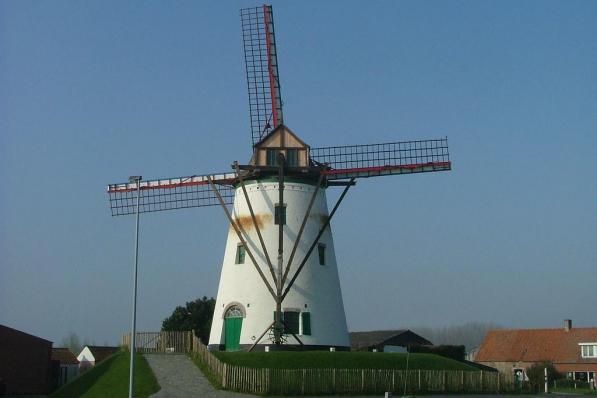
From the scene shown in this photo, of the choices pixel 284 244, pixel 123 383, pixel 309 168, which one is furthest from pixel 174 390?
pixel 309 168

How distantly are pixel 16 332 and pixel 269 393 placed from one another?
68.0 ft

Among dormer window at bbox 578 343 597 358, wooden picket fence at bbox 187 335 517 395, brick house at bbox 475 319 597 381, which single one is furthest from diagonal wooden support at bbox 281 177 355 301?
dormer window at bbox 578 343 597 358

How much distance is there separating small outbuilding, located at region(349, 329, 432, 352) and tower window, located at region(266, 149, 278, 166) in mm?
21053

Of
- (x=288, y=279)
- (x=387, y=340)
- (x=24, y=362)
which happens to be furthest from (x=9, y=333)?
(x=387, y=340)

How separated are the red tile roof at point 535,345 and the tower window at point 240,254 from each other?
3445cm

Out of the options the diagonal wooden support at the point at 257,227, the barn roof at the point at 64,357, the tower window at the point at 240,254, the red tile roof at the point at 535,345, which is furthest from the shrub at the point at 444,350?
the barn roof at the point at 64,357

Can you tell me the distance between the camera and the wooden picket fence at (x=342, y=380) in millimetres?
35594

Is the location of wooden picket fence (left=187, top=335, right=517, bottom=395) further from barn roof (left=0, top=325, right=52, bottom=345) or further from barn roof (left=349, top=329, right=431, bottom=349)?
barn roof (left=349, top=329, right=431, bottom=349)

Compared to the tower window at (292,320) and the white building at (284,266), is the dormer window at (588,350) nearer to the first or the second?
the white building at (284,266)

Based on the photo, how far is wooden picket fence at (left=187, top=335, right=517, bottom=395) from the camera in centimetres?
3559

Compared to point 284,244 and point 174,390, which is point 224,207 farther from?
point 174,390

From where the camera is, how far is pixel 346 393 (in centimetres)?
3684

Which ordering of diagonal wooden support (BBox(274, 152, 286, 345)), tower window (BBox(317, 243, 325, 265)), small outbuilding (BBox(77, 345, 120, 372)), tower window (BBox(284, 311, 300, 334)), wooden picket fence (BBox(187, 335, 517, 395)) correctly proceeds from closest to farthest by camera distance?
1. wooden picket fence (BBox(187, 335, 517, 395))
2. diagonal wooden support (BBox(274, 152, 286, 345))
3. tower window (BBox(284, 311, 300, 334))
4. tower window (BBox(317, 243, 325, 265))
5. small outbuilding (BBox(77, 345, 120, 372))

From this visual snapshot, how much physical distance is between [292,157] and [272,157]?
3.47 feet
